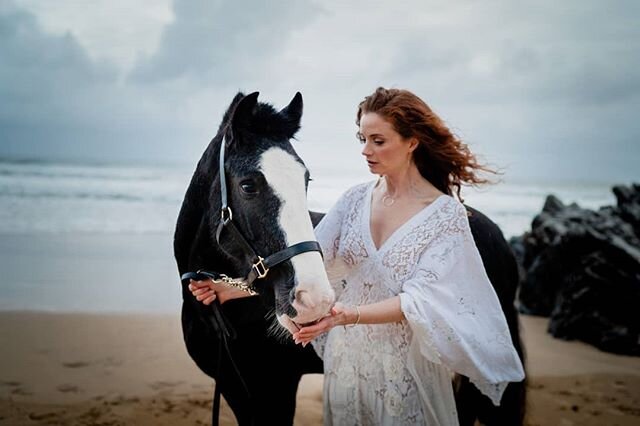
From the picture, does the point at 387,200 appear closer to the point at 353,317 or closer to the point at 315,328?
the point at 353,317

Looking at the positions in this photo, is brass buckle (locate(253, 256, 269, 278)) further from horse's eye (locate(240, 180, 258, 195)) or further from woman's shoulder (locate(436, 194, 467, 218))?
woman's shoulder (locate(436, 194, 467, 218))

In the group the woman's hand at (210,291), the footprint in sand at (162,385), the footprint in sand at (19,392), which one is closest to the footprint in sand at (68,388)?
the footprint in sand at (19,392)

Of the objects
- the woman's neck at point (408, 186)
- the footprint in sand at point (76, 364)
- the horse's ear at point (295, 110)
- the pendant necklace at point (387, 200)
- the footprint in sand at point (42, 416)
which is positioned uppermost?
the horse's ear at point (295, 110)

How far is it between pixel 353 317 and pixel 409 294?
0.77 ft

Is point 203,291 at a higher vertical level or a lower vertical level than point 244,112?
lower

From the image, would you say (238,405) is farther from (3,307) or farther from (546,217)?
(546,217)

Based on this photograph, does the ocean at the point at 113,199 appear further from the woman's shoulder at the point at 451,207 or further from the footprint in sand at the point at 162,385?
the woman's shoulder at the point at 451,207

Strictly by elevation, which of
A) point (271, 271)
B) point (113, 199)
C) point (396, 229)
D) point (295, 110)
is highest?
point (113, 199)

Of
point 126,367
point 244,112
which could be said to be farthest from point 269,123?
point 126,367

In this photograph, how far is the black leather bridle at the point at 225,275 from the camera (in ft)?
5.36

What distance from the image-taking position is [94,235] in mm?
10023

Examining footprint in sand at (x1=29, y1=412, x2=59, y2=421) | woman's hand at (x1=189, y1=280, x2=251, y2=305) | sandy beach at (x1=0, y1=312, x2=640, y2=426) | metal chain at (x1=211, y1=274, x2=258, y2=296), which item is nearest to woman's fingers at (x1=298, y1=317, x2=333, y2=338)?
metal chain at (x1=211, y1=274, x2=258, y2=296)

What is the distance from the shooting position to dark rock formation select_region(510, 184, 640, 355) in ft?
16.3

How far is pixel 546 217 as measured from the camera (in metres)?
6.44
